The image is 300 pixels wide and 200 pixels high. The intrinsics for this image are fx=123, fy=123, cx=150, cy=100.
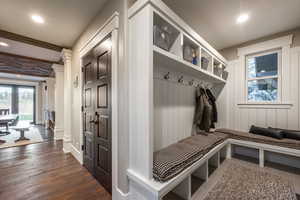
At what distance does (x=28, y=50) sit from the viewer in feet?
9.89

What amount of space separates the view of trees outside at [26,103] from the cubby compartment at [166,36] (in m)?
9.07

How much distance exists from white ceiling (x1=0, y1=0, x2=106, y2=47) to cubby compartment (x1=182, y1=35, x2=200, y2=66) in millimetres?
1216

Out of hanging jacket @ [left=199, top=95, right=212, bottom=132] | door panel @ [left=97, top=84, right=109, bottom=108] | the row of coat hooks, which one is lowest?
hanging jacket @ [left=199, top=95, right=212, bottom=132]

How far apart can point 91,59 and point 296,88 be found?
11.8 feet

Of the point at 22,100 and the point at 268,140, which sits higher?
the point at 22,100

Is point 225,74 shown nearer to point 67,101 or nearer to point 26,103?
point 67,101

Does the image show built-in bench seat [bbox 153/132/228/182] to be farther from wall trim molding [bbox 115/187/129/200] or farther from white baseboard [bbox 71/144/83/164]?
white baseboard [bbox 71/144/83/164]

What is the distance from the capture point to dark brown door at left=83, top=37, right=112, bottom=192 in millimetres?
1606

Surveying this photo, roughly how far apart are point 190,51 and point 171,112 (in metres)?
0.92

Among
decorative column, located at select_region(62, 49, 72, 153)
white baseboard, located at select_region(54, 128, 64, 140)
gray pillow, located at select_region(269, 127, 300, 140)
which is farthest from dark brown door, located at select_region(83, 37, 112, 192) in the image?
gray pillow, located at select_region(269, 127, 300, 140)

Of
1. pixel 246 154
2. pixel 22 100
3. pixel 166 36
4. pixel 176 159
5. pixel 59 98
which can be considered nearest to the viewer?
pixel 176 159

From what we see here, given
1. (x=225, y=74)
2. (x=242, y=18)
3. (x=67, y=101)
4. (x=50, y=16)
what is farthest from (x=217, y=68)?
(x=67, y=101)

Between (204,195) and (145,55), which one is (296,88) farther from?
(145,55)

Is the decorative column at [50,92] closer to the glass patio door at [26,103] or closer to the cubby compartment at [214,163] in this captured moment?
the glass patio door at [26,103]
